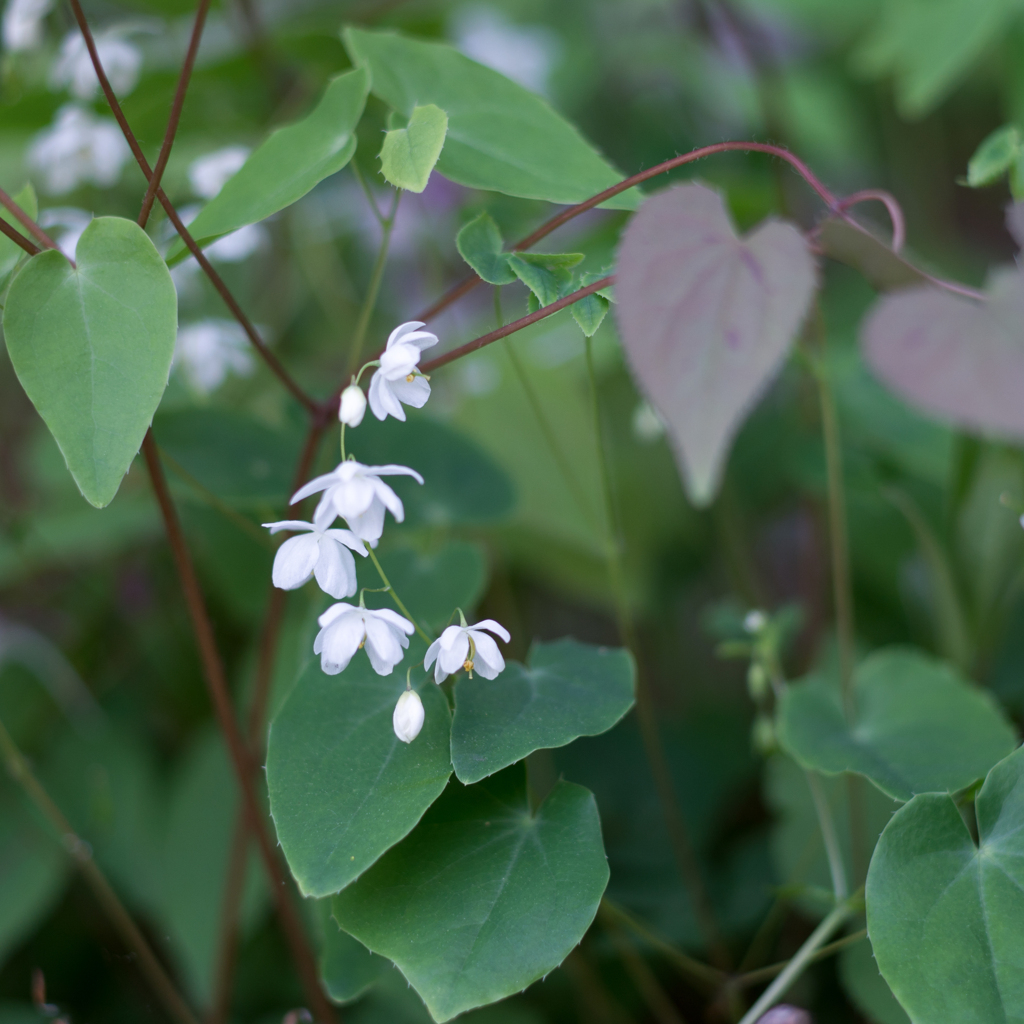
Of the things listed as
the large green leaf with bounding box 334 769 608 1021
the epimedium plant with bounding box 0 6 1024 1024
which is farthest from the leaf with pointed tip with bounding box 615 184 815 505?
the large green leaf with bounding box 334 769 608 1021

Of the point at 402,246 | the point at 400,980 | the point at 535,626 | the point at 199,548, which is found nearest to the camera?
the point at 400,980

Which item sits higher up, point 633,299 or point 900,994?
point 633,299

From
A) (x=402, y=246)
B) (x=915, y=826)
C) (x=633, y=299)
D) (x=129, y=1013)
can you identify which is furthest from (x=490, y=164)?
(x=402, y=246)

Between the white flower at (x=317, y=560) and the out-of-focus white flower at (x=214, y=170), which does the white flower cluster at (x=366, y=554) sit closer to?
the white flower at (x=317, y=560)

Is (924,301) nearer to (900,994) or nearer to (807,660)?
(900,994)

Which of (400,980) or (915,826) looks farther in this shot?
(400,980)

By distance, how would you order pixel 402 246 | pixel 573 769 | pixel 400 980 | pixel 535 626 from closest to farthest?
pixel 400 980 < pixel 573 769 < pixel 535 626 < pixel 402 246

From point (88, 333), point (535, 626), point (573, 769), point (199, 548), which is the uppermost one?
point (88, 333)
